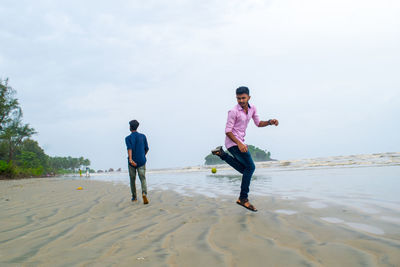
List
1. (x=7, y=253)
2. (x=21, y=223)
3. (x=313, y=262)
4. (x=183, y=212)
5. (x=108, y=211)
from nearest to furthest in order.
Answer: (x=313, y=262) < (x=7, y=253) < (x=21, y=223) < (x=183, y=212) < (x=108, y=211)

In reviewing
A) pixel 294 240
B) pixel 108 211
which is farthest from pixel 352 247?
pixel 108 211

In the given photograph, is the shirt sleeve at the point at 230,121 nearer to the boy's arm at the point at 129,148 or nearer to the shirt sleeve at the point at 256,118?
the shirt sleeve at the point at 256,118

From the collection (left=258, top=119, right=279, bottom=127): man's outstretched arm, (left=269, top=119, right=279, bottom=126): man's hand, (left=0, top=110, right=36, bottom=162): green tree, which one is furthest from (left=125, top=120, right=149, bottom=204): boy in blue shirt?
(left=0, top=110, right=36, bottom=162): green tree

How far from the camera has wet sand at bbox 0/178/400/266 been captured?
2.16 metres

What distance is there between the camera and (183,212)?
450cm

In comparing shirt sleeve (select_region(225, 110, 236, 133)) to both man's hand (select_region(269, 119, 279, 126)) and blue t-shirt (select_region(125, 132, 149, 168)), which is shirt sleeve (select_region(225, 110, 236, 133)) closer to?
man's hand (select_region(269, 119, 279, 126))

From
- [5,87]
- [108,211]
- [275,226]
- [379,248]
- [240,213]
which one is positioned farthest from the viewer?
[5,87]

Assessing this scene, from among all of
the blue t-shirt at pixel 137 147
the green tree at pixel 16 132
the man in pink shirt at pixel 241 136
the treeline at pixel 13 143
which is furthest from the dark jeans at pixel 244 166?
the green tree at pixel 16 132

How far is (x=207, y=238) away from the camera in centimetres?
282

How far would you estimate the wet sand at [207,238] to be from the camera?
216cm

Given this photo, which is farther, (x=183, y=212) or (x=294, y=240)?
(x=183, y=212)

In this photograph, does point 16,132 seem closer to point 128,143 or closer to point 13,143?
point 13,143

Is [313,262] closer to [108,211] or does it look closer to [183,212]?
[183,212]

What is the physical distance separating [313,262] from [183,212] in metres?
2.74
